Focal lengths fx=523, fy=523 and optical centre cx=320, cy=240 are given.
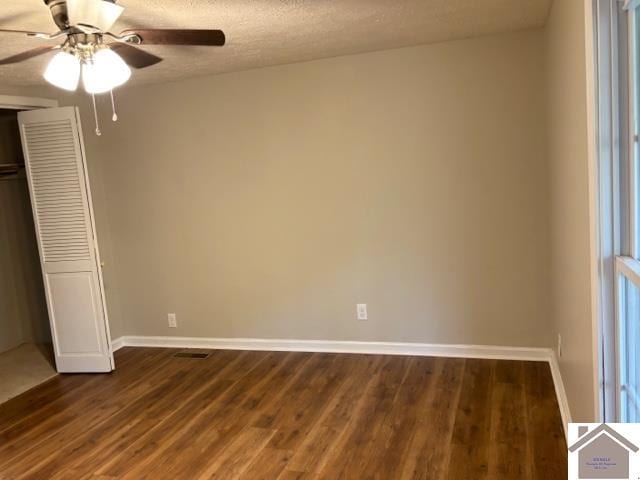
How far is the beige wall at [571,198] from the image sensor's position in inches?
76.7

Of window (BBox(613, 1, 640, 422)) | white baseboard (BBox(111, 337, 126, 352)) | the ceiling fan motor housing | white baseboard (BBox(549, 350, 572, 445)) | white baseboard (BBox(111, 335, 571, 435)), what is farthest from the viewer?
white baseboard (BBox(111, 337, 126, 352))

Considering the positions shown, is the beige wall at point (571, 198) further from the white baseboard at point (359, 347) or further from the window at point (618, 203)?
the white baseboard at point (359, 347)

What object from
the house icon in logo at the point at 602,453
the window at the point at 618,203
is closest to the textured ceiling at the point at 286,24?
the window at the point at 618,203

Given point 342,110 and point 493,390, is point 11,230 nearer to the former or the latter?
point 342,110

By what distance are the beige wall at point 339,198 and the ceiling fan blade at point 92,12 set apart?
2.14 m

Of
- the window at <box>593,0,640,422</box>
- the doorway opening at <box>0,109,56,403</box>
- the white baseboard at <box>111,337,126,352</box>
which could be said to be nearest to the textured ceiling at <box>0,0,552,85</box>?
the doorway opening at <box>0,109,56,403</box>

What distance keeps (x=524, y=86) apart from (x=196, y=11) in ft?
7.29

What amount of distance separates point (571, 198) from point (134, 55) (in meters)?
2.09

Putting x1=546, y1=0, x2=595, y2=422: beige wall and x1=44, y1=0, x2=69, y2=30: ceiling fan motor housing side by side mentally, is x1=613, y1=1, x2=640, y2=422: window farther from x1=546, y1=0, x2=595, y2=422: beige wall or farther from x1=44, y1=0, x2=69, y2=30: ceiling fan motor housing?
x1=44, y1=0, x2=69, y2=30: ceiling fan motor housing

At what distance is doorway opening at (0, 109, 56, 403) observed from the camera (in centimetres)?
489

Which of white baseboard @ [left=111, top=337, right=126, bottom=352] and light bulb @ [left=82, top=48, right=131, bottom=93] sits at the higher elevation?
light bulb @ [left=82, top=48, right=131, bottom=93]

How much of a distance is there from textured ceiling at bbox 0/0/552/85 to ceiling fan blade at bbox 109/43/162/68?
0.21 meters

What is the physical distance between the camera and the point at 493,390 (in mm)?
3342

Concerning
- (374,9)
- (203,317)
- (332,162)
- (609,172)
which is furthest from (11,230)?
(609,172)
